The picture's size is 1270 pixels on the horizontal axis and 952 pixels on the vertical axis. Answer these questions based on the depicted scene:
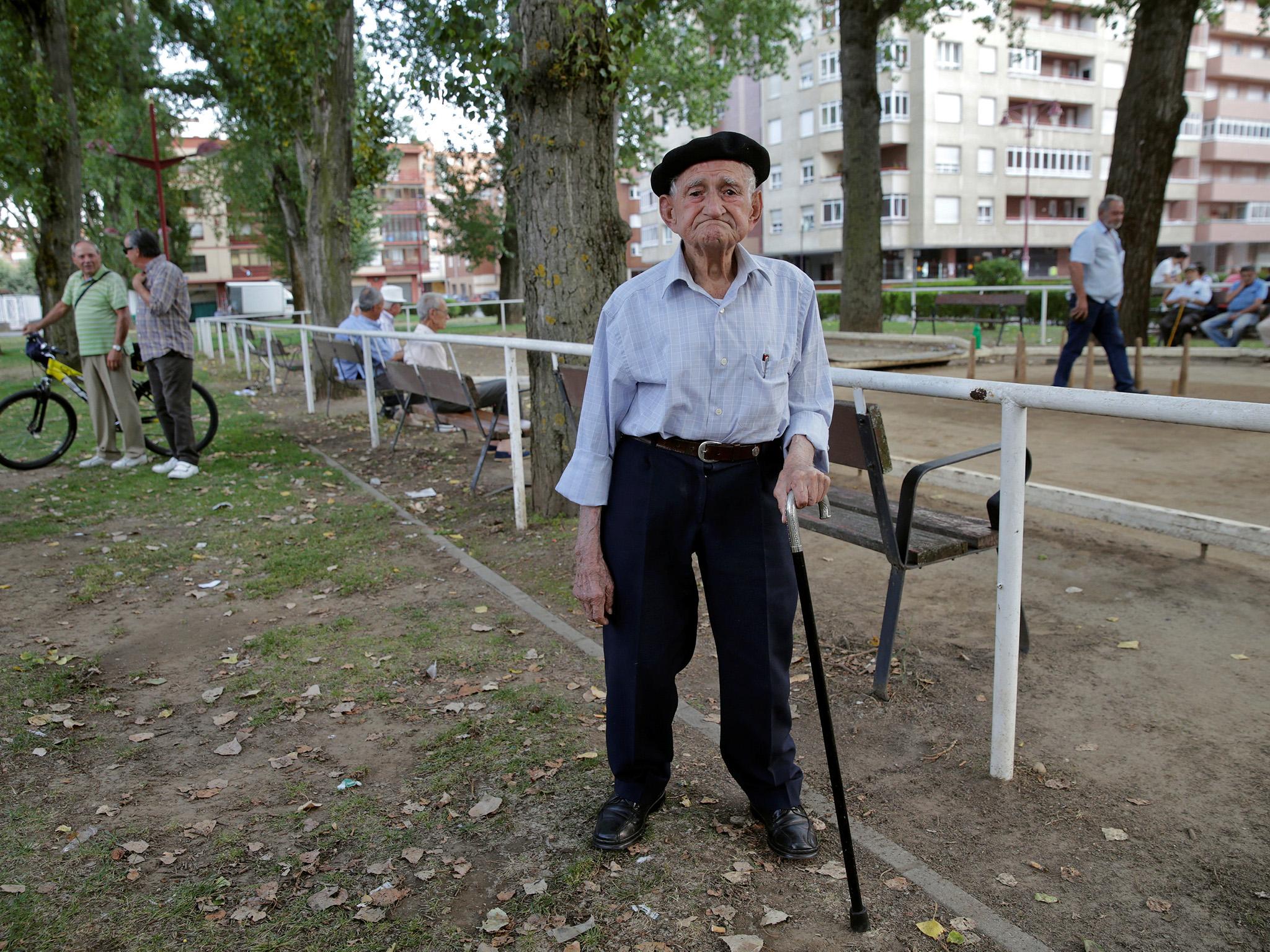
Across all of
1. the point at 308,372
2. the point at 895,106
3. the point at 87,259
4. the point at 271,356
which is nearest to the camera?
the point at 87,259

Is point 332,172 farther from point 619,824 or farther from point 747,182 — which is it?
point 619,824

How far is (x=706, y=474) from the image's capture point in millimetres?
2729

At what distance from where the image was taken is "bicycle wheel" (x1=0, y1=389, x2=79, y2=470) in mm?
9211

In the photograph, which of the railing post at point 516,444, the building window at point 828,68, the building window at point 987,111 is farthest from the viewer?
the building window at point 828,68

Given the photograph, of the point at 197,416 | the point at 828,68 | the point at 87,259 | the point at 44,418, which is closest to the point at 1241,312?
the point at 197,416

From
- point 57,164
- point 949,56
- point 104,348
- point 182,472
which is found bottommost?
point 182,472

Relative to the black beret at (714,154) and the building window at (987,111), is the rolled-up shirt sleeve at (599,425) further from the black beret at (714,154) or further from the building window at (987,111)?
the building window at (987,111)

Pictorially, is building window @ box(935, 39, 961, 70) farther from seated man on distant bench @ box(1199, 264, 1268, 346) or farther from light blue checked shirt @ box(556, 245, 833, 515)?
light blue checked shirt @ box(556, 245, 833, 515)

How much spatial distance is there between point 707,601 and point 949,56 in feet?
186

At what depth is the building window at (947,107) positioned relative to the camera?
53000mm

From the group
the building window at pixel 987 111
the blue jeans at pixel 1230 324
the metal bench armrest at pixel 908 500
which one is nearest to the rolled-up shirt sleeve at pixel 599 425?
the metal bench armrest at pixel 908 500

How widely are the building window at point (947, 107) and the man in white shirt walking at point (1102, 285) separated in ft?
155

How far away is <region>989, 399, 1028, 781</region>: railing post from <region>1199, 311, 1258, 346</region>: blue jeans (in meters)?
15.5

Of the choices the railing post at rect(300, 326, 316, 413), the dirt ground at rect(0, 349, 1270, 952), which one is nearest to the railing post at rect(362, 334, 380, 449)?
the railing post at rect(300, 326, 316, 413)
